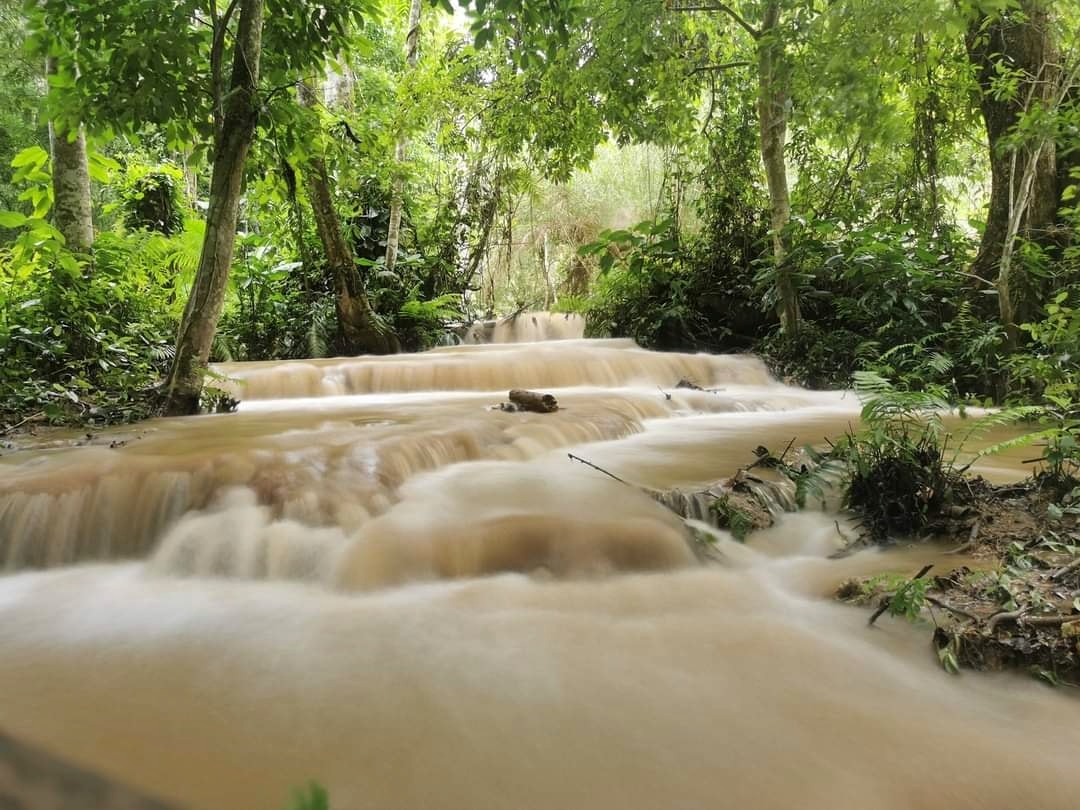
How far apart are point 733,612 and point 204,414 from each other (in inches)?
164

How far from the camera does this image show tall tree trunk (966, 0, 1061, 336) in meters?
5.26

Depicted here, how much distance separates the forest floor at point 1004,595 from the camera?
157cm

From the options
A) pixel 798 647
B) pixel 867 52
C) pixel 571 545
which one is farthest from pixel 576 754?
pixel 867 52

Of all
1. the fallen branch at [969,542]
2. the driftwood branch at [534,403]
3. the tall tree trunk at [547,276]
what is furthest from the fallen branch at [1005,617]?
the tall tree trunk at [547,276]

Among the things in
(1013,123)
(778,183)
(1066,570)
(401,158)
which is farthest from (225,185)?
(1013,123)

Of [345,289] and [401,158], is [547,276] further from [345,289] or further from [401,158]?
[345,289]

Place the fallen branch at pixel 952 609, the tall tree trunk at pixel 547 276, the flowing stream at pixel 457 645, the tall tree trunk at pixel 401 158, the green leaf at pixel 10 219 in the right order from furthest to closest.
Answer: the tall tree trunk at pixel 547 276 < the tall tree trunk at pixel 401 158 < the green leaf at pixel 10 219 < the fallen branch at pixel 952 609 < the flowing stream at pixel 457 645

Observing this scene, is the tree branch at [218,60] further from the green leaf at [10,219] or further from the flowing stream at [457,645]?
the flowing stream at [457,645]

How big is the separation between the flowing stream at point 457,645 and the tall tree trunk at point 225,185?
31.8 inches

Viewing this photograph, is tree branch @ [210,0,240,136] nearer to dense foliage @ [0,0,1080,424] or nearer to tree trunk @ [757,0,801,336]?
dense foliage @ [0,0,1080,424]

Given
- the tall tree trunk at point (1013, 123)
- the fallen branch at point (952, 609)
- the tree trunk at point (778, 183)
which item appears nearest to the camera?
the fallen branch at point (952, 609)

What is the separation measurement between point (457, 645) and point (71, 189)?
17.1 feet

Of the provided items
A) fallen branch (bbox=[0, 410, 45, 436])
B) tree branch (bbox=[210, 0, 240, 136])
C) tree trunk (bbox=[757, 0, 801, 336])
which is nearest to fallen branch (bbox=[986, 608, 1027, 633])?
tree branch (bbox=[210, 0, 240, 136])

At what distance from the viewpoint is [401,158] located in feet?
30.6
